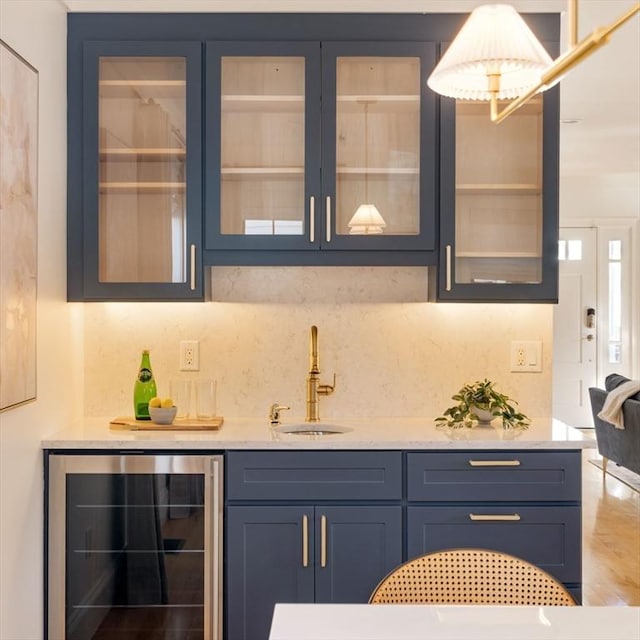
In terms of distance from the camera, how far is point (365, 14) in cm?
276

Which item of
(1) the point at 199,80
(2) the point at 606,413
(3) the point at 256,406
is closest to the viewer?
(1) the point at 199,80

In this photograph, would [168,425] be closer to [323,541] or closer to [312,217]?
[323,541]

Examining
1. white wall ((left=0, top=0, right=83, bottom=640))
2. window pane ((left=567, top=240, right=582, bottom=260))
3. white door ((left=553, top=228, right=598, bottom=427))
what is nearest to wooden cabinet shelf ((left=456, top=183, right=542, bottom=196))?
white wall ((left=0, top=0, right=83, bottom=640))

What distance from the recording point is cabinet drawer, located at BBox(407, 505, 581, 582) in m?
2.47

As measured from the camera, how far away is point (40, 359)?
2.47 m

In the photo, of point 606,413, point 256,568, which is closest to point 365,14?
point 256,568

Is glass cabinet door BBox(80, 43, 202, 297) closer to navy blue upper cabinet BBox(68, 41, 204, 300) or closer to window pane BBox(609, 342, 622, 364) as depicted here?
navy blue upper cabinet BBox(68, 41, 204, 300)

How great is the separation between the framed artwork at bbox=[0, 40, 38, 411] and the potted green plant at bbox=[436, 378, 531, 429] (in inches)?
59.6

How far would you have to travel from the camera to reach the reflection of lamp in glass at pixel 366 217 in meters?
2.75

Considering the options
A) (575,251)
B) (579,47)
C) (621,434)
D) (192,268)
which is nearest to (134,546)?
(192,268)

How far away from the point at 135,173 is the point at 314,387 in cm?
109

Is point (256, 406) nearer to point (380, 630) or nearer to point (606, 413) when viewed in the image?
point (380, 630)

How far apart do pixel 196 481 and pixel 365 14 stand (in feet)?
6.07

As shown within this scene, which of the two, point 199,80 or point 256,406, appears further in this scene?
point 256,406
